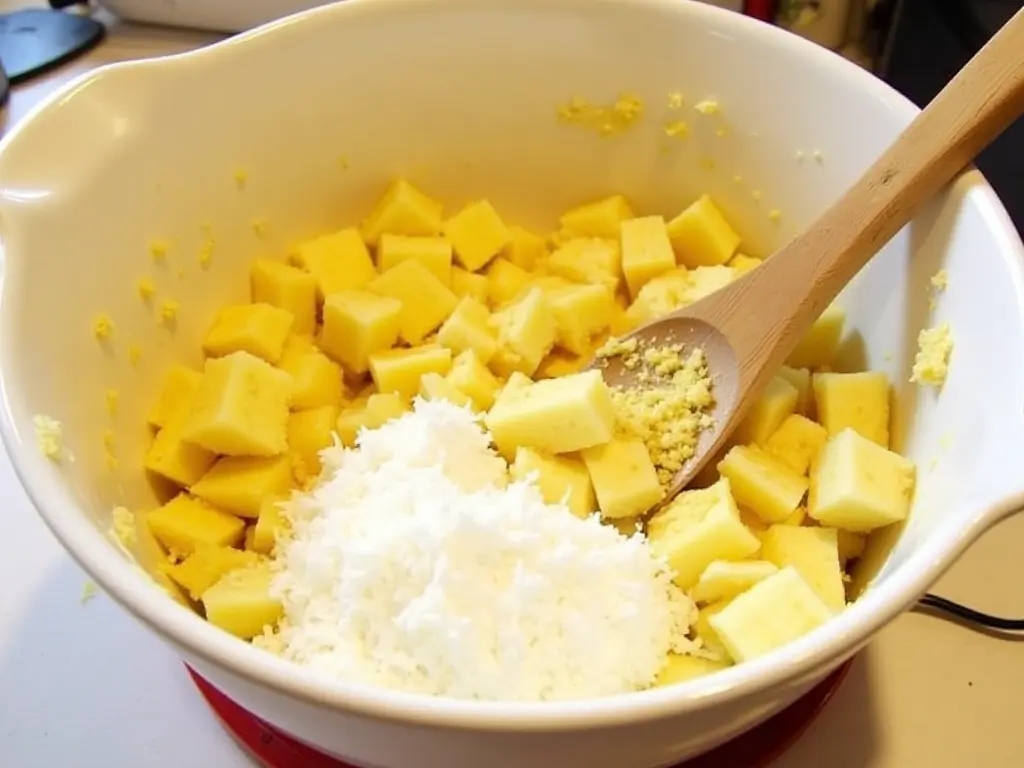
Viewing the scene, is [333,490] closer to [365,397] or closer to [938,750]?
[365,397]

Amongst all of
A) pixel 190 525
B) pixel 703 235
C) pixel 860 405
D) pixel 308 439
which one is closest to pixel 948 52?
pixel 703 235

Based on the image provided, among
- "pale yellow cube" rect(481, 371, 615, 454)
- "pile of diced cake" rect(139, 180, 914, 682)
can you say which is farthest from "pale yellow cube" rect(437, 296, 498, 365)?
"pale yellow cube" rect(481, 371, 615, 454)

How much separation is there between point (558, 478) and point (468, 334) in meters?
0.20

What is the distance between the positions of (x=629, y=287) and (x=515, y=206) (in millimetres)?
174

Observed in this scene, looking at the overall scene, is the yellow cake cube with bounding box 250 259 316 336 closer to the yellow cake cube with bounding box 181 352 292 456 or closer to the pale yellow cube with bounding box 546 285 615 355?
the yellow cake cube with bounding box 181 352 292 456

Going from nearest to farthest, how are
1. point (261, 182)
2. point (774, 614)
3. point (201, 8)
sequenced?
point (774, 614) → point (261, 182) → point (201, 8)

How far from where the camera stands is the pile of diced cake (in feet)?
Answer: 2.71

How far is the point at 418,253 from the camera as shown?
3.60 ft

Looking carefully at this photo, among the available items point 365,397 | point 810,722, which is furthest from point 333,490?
point 810,722

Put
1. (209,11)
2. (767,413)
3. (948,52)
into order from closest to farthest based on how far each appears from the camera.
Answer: (767,413), (948,52), (209,11)

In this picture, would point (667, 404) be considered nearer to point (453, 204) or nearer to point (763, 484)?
point (763, 484)

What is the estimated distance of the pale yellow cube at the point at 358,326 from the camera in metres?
1.03

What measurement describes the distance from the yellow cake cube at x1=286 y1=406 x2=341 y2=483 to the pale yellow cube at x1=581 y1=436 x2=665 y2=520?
25cm

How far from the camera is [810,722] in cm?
79
